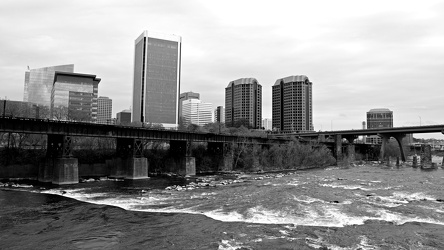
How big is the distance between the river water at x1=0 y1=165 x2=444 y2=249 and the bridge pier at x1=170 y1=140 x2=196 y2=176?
3527 centimetres

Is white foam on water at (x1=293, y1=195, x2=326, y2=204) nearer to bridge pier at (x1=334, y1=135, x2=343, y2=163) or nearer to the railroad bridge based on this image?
the railroad bridge

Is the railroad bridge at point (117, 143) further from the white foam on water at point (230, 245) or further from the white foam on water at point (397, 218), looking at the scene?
the white foam on water at point (397, 218)

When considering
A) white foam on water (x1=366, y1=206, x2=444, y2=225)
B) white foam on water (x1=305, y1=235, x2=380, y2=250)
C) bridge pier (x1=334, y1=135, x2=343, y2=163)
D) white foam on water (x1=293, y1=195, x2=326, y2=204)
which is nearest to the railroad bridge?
white foam on water (x1=293, y1=195, x2=326, y2=204)

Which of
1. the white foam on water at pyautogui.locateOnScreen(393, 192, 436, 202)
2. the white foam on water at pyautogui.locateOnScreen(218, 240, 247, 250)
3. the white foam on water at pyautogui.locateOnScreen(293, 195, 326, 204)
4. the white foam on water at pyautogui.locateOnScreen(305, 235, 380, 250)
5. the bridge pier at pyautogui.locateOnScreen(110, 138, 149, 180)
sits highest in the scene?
the bridge pier at pyautogui.locateOnScreen(110, 138, 149, 180)

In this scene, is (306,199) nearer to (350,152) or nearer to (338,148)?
(338,148)

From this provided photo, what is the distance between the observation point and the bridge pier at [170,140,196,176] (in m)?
79.7

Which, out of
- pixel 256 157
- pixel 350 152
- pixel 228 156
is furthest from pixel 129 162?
pixel 350 152

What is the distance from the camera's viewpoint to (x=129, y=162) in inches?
2739

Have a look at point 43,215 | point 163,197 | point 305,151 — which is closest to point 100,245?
point 43,215

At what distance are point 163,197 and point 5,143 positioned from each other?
64425 millimetres

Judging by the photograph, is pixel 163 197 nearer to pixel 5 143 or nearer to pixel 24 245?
pixel 24 245

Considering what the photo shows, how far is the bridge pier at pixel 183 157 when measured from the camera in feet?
261

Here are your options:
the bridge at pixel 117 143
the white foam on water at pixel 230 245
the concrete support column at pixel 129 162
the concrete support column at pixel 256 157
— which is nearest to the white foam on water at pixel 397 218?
the white foam on water at pixel 230 245

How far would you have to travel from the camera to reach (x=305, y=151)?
122 m
